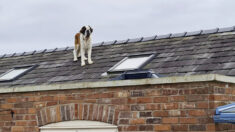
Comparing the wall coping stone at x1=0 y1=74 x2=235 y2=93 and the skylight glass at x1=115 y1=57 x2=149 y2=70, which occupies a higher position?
the skylight glass at x1=115 y1=57 x2=149 y2=70

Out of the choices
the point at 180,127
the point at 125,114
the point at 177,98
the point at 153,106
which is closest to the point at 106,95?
the point at 125,114

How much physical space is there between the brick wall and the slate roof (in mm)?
1006

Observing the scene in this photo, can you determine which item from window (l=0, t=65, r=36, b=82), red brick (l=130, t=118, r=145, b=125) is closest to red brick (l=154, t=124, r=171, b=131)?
red brick (l=130, t=118, r=145, b=125)

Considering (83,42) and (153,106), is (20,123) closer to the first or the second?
(83,42)

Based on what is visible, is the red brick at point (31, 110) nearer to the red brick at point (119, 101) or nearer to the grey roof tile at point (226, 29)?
the red brick at point (119, 101)

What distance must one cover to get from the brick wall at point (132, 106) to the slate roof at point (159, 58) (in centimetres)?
101

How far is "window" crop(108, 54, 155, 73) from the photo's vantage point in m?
9.97

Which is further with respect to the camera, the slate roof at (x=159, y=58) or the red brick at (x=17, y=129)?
the red brick at (x=17, y=129)

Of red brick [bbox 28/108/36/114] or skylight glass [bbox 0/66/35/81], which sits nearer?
red brick [bbox 28/108/36/114]

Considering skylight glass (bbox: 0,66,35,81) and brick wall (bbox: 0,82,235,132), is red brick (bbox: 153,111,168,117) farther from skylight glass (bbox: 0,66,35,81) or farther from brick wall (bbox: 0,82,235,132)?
skylight glass (bbox: 0,66,35,81)

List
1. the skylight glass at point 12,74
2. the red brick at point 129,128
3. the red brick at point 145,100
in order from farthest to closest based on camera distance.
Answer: the skylight glass at point 12,74, the red brick at point 129,128, the red brick at point 145,100

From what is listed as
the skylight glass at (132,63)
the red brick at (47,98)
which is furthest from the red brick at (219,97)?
the red brick at (47,98)

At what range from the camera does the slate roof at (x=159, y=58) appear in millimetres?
9109

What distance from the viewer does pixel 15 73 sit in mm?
12414
